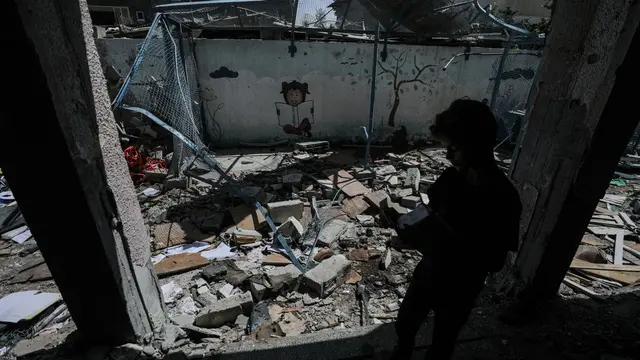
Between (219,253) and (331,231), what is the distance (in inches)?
65.3

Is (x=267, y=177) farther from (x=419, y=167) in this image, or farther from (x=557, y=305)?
(x=557, y=305)

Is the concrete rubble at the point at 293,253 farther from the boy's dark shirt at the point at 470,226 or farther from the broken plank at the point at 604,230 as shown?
the boy's dark shirt at the point at 470,226

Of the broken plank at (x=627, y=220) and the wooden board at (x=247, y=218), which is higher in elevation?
the broken plank at (x=627, y=220)

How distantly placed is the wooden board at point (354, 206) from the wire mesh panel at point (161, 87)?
8.70ft

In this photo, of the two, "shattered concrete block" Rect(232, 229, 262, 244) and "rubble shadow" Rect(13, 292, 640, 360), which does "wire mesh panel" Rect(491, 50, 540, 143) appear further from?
"shattered concrete block" Rect(232, 229, 262, 244)

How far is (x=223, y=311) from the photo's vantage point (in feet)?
10.4

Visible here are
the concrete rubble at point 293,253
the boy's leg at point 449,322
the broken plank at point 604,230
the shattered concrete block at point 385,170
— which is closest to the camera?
the boy's leg at point 449,322

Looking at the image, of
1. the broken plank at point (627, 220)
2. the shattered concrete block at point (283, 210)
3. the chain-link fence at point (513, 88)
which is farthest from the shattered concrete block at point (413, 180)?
the chain-link fence at point (513, 88)

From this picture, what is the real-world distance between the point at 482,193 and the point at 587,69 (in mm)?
1413

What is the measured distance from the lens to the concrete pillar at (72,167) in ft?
5.18

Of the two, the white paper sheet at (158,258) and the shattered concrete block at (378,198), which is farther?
the shattered concrete block at (378,198)

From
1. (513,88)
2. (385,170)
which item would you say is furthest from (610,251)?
(513,88)

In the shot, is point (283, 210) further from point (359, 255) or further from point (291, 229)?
point (359, 255)

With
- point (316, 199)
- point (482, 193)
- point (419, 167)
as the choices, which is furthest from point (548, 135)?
point (419, 167)
